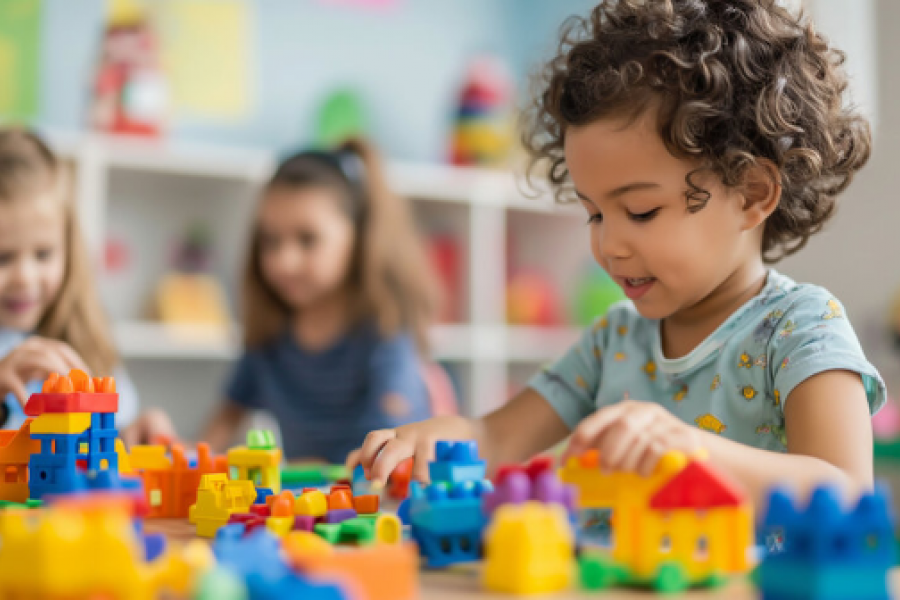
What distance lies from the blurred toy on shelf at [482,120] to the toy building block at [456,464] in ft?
7.09

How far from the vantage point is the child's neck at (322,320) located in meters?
2.17

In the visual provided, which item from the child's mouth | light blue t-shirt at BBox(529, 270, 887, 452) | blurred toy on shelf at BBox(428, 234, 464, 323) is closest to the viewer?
light blue t-shirt at BBox(529, 270, 887, 452)

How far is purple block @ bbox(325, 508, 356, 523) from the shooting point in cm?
69

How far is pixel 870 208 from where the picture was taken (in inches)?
91.0

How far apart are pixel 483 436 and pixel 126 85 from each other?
1.71m

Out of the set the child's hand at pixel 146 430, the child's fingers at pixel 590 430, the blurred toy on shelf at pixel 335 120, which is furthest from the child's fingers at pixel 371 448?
the blurred toy on shelf at pixel 335 120

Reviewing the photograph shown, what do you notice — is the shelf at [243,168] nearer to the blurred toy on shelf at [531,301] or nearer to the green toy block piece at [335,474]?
the blurred toy on shelf at [531,301]

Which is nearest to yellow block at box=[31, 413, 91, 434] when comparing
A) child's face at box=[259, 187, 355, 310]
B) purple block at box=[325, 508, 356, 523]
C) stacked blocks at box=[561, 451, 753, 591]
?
purple block at box=[325, 508, 356, 523]

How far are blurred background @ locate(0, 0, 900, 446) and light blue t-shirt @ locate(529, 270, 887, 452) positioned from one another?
1244mm

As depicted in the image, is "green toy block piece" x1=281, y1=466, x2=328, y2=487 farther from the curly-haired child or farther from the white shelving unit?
the white shelving unit

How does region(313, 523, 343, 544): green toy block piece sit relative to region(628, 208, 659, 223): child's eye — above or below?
below

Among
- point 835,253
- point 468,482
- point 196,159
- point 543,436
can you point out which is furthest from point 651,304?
point 196,159

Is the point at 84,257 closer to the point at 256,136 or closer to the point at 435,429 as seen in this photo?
the point at 435,429

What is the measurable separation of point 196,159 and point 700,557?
6.94 feet
